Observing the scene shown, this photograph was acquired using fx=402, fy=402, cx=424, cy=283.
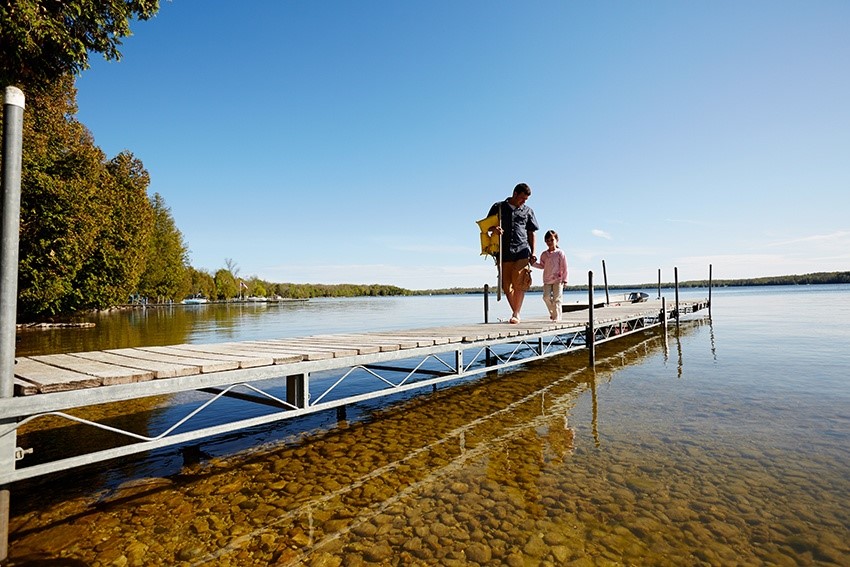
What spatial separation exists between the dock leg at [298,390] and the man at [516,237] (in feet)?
20.0

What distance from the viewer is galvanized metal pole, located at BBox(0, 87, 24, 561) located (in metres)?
2.77

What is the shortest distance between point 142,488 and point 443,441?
3670 millimetres

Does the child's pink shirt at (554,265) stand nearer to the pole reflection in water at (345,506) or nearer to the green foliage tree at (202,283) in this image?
the pole reflection in water at (345,506)

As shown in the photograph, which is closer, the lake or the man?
the lake

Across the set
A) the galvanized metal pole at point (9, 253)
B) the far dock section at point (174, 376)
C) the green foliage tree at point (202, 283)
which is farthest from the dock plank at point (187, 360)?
the green foliage tree at point (202, 283)

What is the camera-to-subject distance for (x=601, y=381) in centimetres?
973

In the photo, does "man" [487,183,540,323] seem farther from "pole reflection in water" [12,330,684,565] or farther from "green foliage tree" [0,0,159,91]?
"green foliage tree" [0,0,159,91]

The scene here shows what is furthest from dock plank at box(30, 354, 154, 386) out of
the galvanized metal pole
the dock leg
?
the dock leg

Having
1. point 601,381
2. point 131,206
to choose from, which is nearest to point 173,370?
point 601,381

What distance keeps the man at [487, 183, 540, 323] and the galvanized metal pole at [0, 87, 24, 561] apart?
8.04m

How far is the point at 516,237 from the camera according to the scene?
9.61 metres

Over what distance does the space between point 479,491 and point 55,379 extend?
396cm

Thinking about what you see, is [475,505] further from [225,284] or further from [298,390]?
[225,284]

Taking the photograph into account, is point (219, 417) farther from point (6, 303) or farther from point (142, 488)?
point (6, 303)
